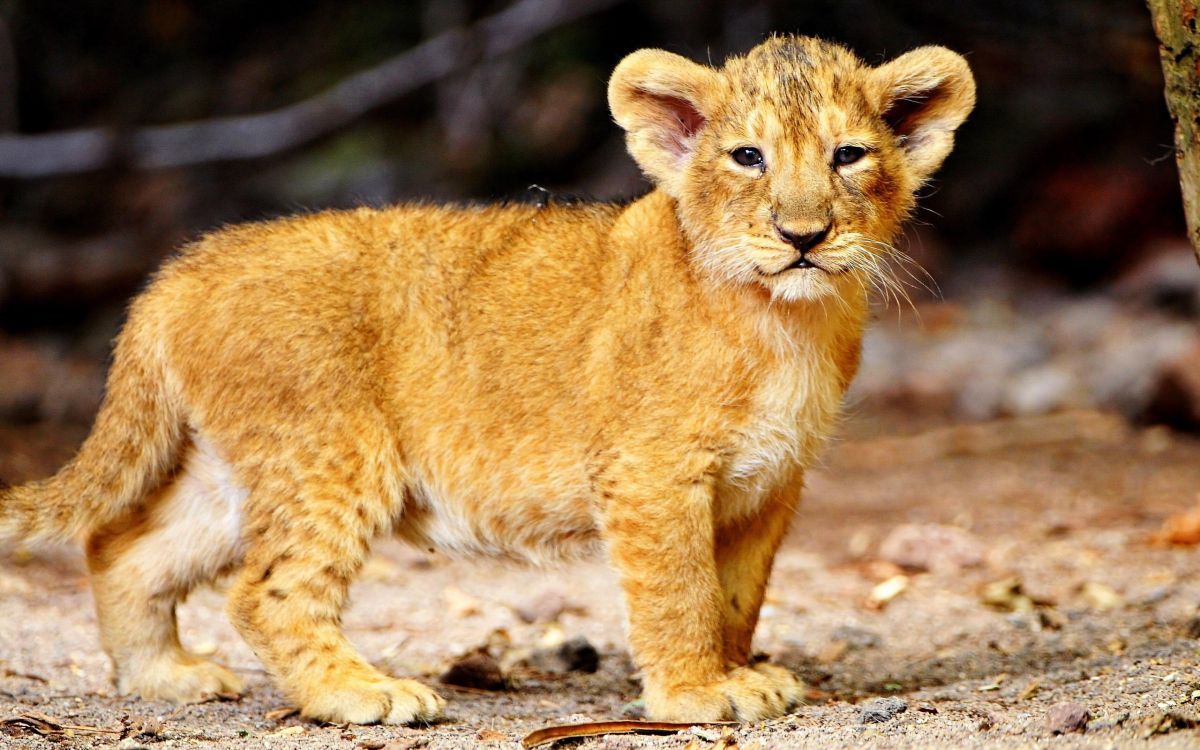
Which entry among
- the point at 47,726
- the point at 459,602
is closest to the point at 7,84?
the point at 459,602

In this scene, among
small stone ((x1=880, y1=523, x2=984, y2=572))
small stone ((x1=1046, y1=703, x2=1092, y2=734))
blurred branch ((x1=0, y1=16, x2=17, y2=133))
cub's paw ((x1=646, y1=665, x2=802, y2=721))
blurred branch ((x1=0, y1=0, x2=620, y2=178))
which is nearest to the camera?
small stone ((x1=1046, y1=703, x2=1092, y2=734))

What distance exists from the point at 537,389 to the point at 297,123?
347 inches

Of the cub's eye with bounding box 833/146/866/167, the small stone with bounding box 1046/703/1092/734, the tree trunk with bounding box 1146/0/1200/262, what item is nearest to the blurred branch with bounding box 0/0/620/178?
the cub's eye with bounding box 833/146/866/167

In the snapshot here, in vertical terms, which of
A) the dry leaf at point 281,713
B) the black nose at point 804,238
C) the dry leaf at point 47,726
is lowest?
the dry leaf at point 281,713

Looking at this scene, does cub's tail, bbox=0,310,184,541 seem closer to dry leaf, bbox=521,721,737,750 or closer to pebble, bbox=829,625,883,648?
dry leaf, bbox=521,721,737,750

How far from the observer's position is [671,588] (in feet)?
16.8

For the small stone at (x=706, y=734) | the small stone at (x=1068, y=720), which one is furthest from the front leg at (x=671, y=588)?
the small stone at (x=1068, y=720)

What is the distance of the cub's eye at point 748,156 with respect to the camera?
512 centimetres

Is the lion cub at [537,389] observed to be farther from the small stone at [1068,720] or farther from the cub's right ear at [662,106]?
the small stone at [1068,720]

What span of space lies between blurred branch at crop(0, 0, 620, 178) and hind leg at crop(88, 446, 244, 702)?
7.72 meters

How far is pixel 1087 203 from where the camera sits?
15.3 metres

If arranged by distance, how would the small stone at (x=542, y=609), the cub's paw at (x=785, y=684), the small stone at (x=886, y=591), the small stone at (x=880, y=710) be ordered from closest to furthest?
the small stone at (x=880, y=710) < the cub's paw at (x=785, y=684) < the small stone at (x=542, y=609) < the small stone at (x=886, y=591)

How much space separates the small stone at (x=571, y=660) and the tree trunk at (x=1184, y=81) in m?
2.97

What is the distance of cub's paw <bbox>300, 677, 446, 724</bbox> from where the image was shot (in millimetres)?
5055
